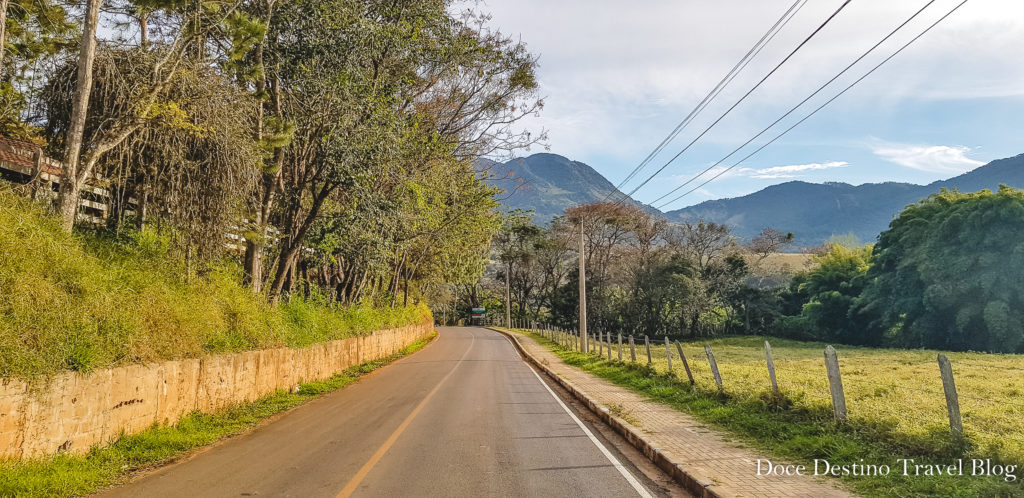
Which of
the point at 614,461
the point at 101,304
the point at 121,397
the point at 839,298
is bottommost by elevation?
the point at 614,461

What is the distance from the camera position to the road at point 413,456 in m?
5.88

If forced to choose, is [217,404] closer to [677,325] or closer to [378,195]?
[378,195]

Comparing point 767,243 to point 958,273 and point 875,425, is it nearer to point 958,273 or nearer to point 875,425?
point 958,273

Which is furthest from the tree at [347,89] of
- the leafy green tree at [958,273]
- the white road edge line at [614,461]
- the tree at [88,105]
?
the leafy green tree at [958,273]

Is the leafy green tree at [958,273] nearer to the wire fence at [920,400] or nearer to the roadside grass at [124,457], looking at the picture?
the wire fence at [920,400]

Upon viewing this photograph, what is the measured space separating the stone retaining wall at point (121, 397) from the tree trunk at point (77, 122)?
2.69 m

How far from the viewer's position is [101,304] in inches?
284

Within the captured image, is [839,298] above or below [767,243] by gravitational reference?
below

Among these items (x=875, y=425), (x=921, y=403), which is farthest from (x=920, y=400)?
(x=875, y=425)

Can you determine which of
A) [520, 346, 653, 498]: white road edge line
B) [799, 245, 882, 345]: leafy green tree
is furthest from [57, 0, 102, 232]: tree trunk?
[799, 245, 882, 345]: leafy green tree

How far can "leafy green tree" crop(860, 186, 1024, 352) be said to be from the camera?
34156mm

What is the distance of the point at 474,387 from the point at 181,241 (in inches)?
315

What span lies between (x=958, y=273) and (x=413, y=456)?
41.4m

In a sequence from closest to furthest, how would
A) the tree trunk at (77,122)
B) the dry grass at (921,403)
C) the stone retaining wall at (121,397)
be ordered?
the stone retaining wall at (121,397), the dry grass at (921,403), the tree trunk at (77,122)
